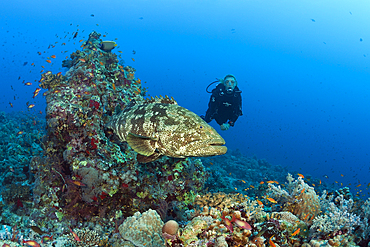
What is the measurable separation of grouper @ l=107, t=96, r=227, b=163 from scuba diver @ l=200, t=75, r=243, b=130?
6.66 metres

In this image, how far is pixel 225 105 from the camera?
10336mm

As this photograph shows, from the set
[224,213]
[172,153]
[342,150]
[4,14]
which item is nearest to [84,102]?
[172,153]

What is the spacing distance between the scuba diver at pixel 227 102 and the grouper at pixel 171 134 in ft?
21.9

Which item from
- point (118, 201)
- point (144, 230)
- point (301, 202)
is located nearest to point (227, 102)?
point (301, 202)

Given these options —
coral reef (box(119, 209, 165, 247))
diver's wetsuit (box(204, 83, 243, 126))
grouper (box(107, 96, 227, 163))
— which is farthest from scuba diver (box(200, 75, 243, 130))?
coral reef (box(119, 209, 165, 247))

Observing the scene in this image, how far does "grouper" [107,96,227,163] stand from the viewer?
318 centimetres

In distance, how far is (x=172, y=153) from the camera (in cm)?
354

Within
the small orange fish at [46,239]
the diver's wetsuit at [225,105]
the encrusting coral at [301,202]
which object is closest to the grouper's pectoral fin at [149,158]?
the small orange fish at [46,239]

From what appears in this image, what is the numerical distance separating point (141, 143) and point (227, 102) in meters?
7.70

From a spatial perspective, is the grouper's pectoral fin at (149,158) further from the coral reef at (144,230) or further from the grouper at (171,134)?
the coral reef at (144,230)

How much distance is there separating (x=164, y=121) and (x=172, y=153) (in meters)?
0.64

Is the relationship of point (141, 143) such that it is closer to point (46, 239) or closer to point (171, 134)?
point (171, 134)

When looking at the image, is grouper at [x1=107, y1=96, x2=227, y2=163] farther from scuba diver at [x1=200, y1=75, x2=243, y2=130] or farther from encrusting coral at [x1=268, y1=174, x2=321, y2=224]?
scuba diver at [x1=200, y1=75, x2=243, y2=130]

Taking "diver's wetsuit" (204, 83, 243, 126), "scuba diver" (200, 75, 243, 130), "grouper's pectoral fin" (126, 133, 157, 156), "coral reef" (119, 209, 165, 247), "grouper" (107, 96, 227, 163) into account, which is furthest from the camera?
"diver's wetsuit" (204, 83, 243, 126)
